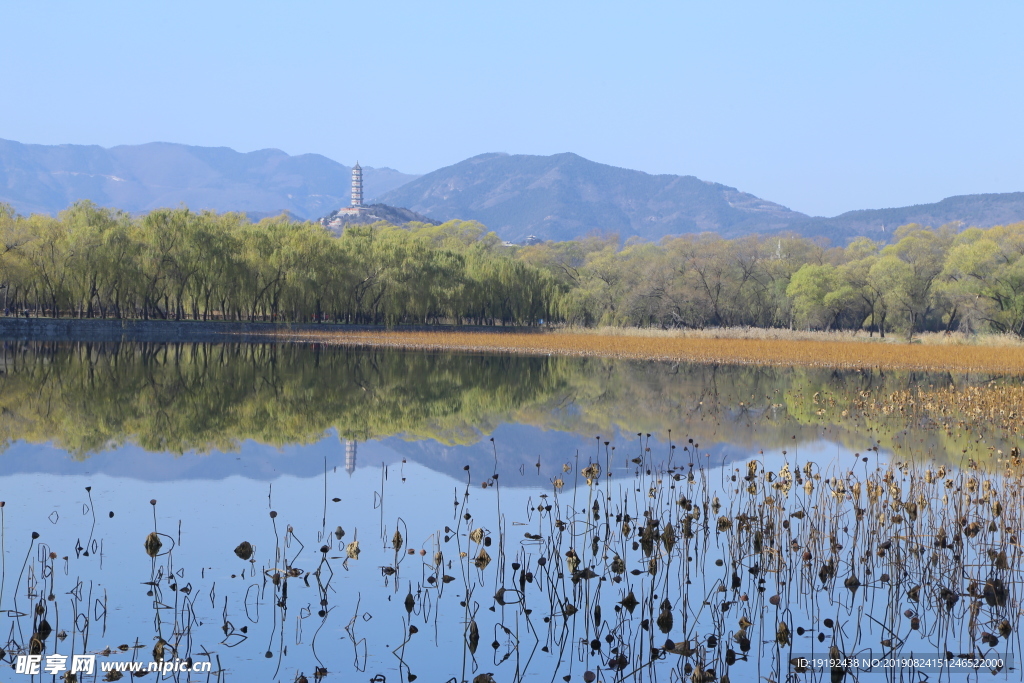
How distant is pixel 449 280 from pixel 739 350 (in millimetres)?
34207

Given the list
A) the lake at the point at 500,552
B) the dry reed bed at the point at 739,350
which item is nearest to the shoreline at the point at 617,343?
the dry reed bed at the point at 739,350

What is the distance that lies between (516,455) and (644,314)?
59590 millimetres

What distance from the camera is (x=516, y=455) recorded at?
606 inches

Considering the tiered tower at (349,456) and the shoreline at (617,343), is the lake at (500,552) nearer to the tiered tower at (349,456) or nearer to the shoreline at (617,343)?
the tiered tower at (349,456)

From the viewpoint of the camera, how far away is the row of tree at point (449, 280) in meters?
56.6

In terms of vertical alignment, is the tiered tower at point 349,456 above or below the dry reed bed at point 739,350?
below

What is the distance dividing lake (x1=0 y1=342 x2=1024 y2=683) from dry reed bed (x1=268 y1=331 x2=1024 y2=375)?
19.6 meters

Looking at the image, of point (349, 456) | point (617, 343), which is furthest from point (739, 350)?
point (349, 456)

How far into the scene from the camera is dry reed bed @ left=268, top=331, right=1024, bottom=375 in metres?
37.2

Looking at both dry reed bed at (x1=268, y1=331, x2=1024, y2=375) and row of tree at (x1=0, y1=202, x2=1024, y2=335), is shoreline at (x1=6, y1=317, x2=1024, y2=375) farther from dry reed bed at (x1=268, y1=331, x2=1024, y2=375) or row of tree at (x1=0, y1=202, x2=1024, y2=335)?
row of tree at (x1=0, y1=202, x2=1024, y2=335)

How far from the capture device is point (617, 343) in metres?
49.9

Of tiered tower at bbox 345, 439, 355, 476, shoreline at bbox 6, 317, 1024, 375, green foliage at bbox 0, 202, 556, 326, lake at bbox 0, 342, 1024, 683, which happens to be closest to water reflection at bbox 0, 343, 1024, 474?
lake at bbox 0, 342, 1024, 683

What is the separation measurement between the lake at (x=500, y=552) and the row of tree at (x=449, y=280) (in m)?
41.1

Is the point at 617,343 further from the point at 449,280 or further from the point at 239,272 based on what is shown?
the point at 449,280
